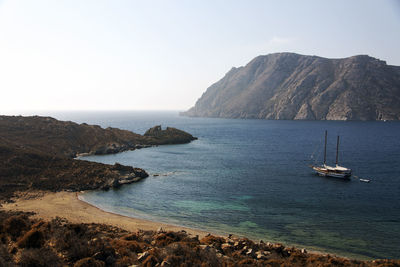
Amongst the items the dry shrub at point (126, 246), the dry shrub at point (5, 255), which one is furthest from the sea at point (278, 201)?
the dry shrub at point (5, 255)

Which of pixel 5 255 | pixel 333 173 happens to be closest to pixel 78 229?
pixel 5 255

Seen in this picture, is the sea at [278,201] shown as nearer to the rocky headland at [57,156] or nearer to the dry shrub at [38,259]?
the rocky headland at [57,156]

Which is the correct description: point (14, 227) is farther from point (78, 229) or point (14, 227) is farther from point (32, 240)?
point (78, 229)

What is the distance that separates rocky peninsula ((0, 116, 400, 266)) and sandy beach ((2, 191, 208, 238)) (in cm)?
12

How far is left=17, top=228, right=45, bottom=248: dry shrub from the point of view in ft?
57.2

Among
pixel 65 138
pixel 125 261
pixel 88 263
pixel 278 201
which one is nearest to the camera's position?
pixel 88 263

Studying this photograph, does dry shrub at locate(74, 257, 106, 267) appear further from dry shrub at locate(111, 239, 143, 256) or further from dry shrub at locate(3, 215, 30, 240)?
dry shrub at locate(3, 215, 30, 240)

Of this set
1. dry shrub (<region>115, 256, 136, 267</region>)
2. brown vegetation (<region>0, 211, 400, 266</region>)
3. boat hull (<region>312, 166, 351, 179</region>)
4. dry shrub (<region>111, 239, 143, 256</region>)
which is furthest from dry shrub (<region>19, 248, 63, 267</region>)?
boat hull (<region>312, 166, 351, 179</region>)

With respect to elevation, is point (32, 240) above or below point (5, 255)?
below

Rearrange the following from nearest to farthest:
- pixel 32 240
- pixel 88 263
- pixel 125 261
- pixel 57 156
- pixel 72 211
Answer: pixel 88 263
pixel 125 261
pixel 32 240
pixel 72 211
pixel 57 156

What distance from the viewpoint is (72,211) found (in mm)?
37781

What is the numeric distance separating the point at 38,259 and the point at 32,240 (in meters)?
3.63

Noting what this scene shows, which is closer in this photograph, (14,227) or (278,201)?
(14,227)

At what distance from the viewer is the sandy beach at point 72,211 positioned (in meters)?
32.9
